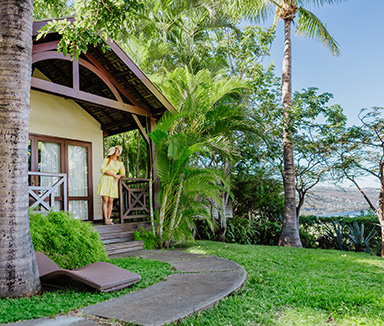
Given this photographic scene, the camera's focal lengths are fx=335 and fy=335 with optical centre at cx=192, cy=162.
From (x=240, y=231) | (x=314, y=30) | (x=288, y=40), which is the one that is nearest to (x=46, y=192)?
(x=240, y=231)

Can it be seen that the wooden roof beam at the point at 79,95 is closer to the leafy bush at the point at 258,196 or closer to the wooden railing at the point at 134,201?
the wooden railing at the point at 134,201

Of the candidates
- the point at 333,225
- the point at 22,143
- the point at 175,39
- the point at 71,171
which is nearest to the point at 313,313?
the point at 22,143

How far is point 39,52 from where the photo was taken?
6020 mm

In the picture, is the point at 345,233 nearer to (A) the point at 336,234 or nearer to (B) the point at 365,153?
(A) the point at 336,234

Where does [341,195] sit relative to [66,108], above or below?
below

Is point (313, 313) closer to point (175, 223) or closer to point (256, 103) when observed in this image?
point (175, 223)

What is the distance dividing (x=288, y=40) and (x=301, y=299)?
9337mm

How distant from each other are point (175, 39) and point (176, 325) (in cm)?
1380

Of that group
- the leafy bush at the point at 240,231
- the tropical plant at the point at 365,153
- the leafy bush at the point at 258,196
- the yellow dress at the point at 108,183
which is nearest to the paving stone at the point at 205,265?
the yellow dress at the point at 108,183

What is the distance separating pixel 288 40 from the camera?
430 inches

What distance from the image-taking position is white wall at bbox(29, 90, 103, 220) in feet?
26.9

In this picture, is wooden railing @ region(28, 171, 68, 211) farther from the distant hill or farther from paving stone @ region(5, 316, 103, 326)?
the distant hill

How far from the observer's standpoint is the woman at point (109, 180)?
770cm

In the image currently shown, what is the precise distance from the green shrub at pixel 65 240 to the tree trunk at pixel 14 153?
1.15 meters
